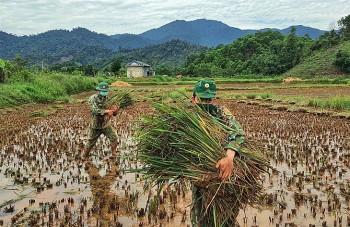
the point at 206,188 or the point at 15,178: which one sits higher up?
the point at 206,188

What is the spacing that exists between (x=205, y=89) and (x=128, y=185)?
9.97ft

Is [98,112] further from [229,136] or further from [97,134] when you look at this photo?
[229,136]

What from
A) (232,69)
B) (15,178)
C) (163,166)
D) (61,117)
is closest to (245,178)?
(163,166)

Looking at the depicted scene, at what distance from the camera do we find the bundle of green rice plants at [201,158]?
2695 mm

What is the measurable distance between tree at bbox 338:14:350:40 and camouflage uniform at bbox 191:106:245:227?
184 feet

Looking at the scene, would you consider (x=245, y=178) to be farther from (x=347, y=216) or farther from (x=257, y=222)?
(x=347, y=216)

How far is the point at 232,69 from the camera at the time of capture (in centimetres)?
5881

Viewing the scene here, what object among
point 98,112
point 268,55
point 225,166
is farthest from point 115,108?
point 268,55

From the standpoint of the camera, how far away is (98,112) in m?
6.51

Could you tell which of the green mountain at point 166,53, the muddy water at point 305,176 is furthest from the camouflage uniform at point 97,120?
the green mountain at point 166,53

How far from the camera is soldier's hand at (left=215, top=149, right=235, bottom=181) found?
102 inches

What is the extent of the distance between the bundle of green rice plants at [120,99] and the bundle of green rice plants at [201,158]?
3.65 m

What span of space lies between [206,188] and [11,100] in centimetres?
1606

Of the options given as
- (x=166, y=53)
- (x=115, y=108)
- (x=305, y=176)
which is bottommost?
(x=305, y=176)
